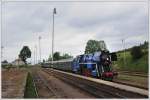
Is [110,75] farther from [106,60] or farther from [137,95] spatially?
[137,95]

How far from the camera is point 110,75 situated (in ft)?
97.4

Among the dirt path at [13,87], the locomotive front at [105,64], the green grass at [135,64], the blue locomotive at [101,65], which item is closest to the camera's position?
the dirt path at [13,87]

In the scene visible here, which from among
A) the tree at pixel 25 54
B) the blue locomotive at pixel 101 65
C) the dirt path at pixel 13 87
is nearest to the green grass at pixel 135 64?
the blue locomotive at pixel 101 65

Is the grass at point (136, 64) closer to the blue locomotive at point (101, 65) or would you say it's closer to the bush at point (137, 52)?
the bush at point (137, 52)

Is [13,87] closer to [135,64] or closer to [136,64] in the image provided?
[136,64]

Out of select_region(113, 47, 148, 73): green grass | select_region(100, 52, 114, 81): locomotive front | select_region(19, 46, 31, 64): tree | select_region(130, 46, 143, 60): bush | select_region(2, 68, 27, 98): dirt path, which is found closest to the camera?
select_region(2, 68, 27, 98): dirt path

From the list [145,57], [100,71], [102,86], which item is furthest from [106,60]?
[145,57]

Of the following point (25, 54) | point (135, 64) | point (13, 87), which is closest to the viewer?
point (13, 87)

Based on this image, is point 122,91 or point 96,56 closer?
point 122,91

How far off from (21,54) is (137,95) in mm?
164341

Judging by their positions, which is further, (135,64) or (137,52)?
(137,52)

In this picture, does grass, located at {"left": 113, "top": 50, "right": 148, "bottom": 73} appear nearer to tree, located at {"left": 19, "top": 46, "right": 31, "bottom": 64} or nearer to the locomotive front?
the locomotive front

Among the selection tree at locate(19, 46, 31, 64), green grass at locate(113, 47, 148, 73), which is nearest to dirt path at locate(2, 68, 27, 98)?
green grass at locate(113, 47, 148, 73)

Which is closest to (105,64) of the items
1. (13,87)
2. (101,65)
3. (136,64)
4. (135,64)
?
(101,65)
